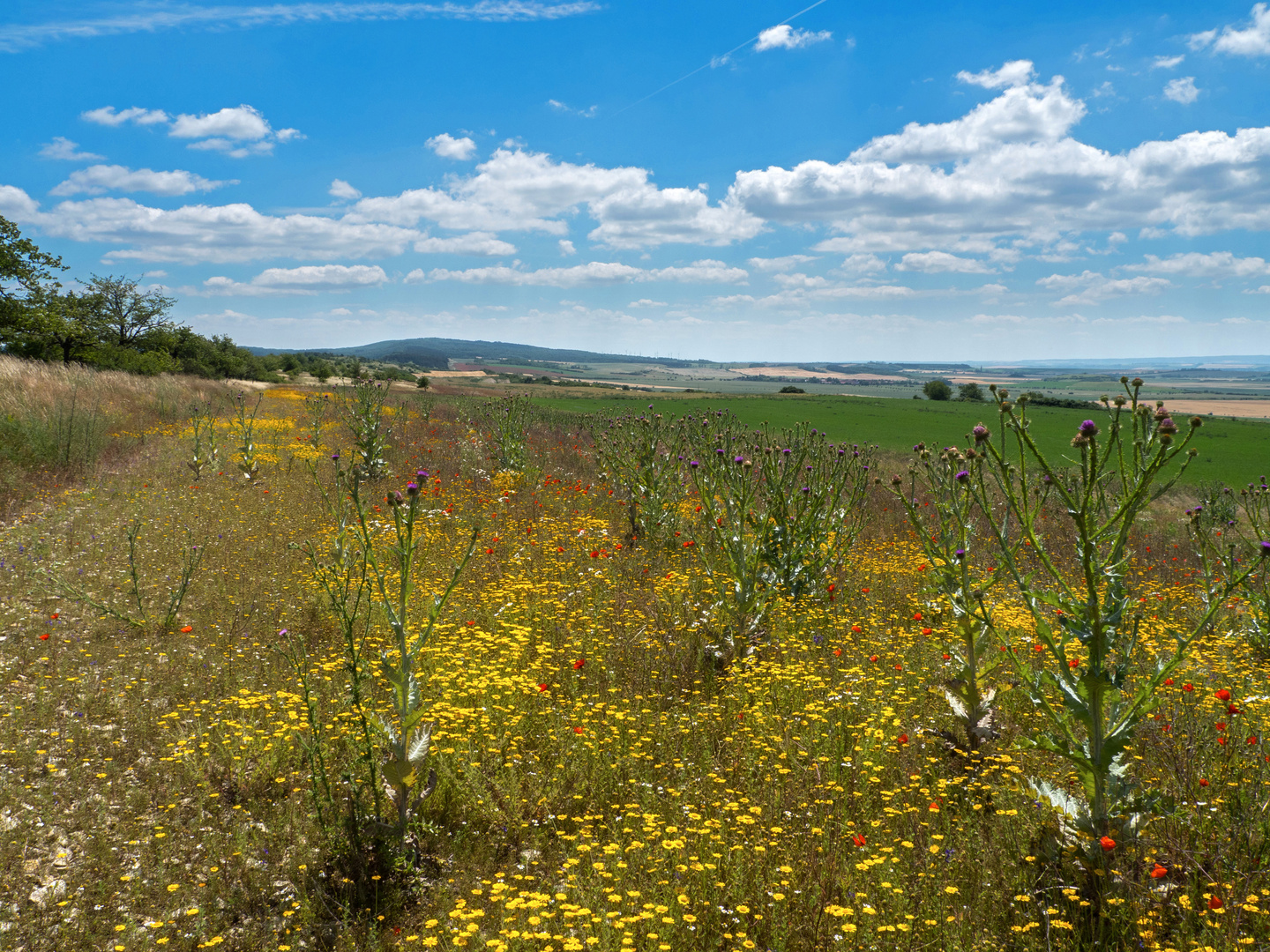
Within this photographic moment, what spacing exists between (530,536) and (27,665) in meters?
6.01

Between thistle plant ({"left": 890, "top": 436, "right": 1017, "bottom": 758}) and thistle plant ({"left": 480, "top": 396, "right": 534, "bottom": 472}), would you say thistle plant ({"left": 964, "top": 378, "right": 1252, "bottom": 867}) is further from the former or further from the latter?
thistle plant ({"left": 480, "top": 396, "right": 534, "bottom": 472})

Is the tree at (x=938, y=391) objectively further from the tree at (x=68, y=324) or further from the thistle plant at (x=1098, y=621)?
the thistle plant at (x=1098, y=621)

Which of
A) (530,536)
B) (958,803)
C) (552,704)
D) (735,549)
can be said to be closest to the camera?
(958,803)

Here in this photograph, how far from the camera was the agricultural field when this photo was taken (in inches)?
139

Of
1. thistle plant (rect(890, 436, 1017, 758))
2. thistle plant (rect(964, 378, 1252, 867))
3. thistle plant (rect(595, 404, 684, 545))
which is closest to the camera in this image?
thistle plant (rect(964, 378, 1252, 867))

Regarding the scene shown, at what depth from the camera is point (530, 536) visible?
10.8 m

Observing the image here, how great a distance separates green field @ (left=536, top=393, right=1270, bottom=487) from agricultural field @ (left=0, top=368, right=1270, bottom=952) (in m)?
12.7

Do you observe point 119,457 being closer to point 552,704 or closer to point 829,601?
point 552,704

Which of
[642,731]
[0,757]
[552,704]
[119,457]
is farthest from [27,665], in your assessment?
[119,457]

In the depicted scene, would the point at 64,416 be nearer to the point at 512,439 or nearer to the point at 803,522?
the point at 512,439

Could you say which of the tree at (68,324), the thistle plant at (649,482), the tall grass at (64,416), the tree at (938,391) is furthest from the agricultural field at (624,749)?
the tree at (938,391)

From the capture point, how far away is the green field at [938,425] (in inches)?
1093

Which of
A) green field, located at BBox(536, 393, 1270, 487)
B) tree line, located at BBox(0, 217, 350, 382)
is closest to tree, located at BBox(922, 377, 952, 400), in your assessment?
green field, located at BBox(536, 393, 1270, 487)

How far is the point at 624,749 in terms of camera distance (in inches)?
202
